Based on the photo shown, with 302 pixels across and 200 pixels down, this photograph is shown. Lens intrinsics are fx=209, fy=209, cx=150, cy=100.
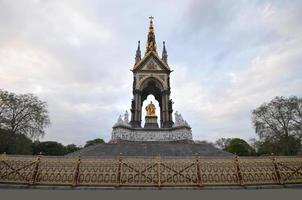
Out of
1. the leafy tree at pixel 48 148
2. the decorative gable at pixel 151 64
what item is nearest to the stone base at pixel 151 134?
the decorative gable at pixel 151 64

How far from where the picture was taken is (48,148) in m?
42.4

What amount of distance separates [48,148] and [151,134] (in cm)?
2732

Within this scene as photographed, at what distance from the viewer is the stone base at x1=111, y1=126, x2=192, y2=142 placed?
78.2 ft

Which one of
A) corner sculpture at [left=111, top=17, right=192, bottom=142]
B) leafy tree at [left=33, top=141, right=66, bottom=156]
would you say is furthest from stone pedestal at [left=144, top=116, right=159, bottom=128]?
leafy tree at [left=33, top=141, right=66, bottom=156]

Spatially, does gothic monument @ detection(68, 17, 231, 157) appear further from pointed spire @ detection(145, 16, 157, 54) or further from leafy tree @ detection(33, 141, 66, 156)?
leafy tree @ detection(33, 141, 66, 156)

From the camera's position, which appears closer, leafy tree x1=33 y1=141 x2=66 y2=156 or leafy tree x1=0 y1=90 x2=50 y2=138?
leafy tree x1=0 y1=90 x2=50 y2=138

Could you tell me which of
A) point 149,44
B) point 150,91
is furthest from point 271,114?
point 149,44

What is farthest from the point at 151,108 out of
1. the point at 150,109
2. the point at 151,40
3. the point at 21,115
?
the point at 21,115

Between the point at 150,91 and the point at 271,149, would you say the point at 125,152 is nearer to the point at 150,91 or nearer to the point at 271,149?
the point at 150,91

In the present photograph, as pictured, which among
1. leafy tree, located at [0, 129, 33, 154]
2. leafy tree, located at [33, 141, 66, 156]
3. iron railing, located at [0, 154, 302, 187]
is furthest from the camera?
leafy tree, located at [33, 141, 66, 156]

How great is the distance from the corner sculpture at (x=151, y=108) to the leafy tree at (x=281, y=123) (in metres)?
16.9

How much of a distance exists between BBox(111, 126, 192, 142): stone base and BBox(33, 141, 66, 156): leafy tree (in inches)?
974

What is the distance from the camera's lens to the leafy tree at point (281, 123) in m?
31.0

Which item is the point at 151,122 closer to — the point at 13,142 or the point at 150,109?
the point at 150,109
